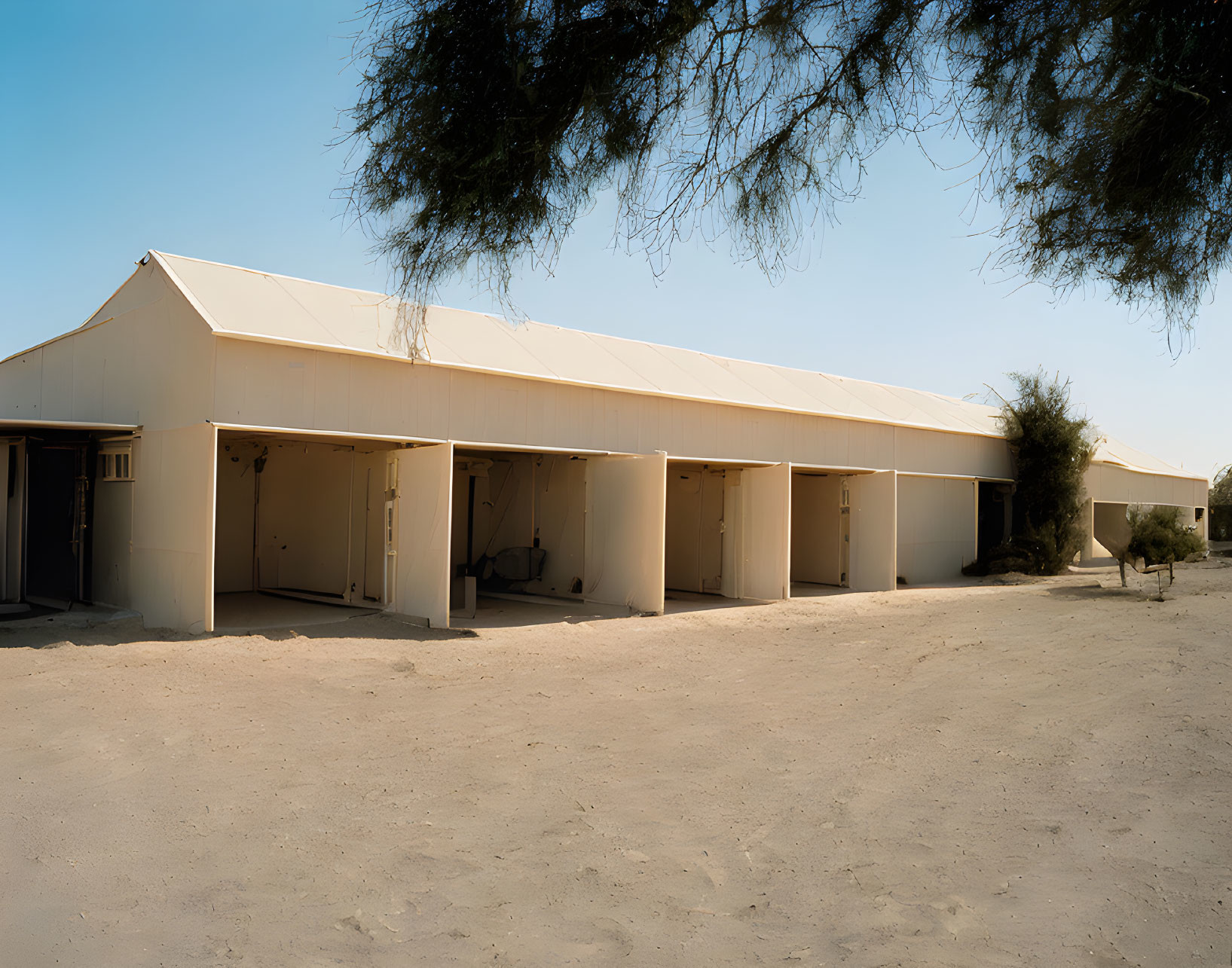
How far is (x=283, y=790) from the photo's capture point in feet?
15.2

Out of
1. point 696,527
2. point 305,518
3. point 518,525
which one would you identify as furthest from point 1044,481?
point 305,518

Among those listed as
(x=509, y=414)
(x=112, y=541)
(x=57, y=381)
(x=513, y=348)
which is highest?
(x=513, y=348)

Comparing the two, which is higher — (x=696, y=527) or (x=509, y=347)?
(x=509, y=347)

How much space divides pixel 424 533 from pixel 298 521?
Answer: 3989 mm

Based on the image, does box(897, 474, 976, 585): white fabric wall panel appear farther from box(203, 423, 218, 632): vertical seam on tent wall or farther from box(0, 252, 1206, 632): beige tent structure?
box(203, 423, 218, 632): vertical seam on tent wall

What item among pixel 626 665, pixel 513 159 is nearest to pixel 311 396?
pixel 626 665

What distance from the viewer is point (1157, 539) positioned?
13422 millimetres

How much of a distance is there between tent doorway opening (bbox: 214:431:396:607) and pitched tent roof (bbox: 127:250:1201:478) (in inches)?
76.5

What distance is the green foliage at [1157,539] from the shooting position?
1338 cm

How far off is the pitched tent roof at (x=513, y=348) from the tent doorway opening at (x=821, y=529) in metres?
1.51

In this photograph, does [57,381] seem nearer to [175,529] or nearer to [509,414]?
[175,529]

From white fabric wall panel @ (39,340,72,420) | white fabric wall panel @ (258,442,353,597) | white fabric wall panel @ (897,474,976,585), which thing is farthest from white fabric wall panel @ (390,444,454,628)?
white fabric wall panel @ (897,474,976,585)

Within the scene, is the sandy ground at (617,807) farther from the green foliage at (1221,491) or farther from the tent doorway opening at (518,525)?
the green foliage at (1221,491)

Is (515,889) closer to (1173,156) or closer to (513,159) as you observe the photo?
(513,159)
